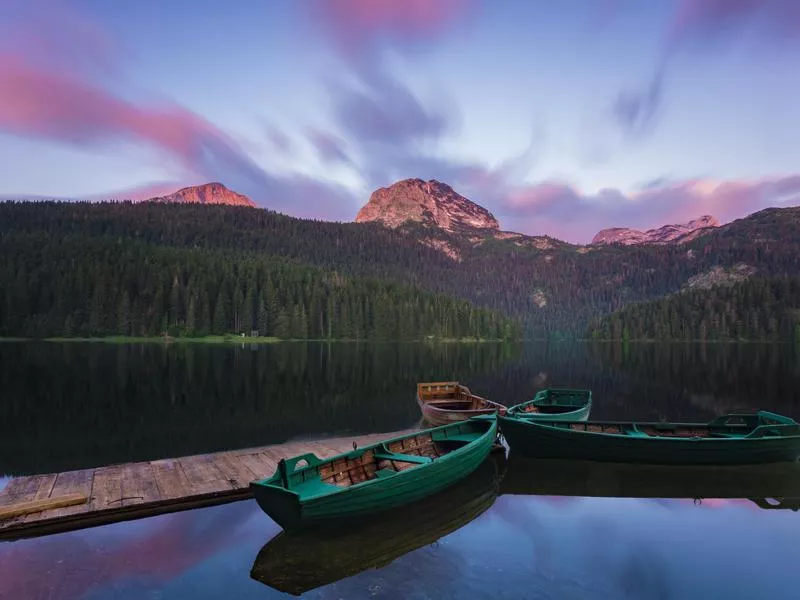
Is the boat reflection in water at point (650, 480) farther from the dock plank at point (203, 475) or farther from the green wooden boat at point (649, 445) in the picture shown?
the dock plank at point (203, 475)

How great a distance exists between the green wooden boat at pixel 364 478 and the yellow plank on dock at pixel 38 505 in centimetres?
662

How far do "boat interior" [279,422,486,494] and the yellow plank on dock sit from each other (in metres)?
7.13

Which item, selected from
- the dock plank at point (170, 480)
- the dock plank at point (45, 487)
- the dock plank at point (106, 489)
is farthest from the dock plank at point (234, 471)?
the dock plank at point (45, 487)

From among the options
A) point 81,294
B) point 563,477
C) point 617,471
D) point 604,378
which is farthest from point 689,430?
point 81,294

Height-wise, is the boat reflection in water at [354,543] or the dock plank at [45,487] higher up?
the dock plank at [45,487]

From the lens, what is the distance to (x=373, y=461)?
62.8ft

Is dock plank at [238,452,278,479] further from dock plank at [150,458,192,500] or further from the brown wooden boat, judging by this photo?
the brown wooden boat

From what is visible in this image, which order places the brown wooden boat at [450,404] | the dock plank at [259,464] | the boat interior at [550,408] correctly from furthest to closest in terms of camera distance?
the boat interior at [550,408] < the brown wooden boat at [450,404] < the dock plank at [259,464]

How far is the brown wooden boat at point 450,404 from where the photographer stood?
31188 millimetres

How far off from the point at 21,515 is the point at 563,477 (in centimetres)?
2129

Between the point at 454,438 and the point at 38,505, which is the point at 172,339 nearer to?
the point at 454,438

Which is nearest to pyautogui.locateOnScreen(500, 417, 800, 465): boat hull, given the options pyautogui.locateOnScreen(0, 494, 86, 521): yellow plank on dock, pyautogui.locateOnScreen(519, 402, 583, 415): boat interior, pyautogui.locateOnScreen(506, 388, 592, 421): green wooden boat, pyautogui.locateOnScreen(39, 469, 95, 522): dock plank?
pyautogui.locateOnScreen(506, 388, 592, 421): green wooden boat

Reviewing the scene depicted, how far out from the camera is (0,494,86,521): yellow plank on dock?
14789 mm

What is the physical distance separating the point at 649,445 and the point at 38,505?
24.9m
